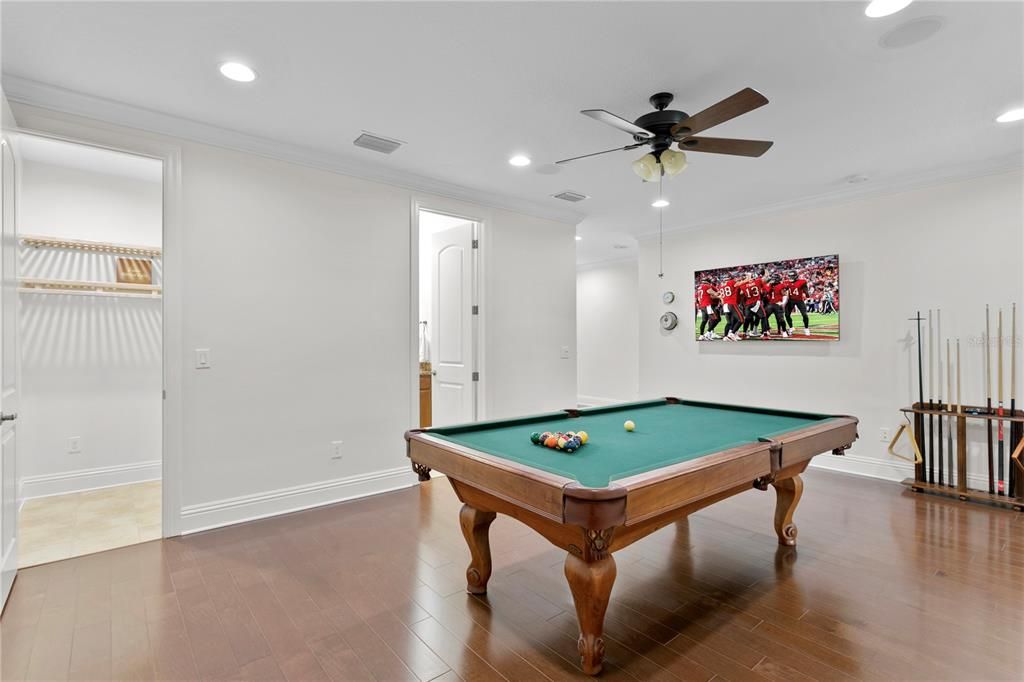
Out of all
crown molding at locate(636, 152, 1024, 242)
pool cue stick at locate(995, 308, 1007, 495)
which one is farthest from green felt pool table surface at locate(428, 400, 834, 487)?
crown molding at locate(636, 152, 1024, 242)

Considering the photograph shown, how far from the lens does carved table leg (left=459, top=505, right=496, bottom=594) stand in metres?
2.30

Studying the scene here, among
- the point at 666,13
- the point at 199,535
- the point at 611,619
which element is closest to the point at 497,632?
the point at 611,619

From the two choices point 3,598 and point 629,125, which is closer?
point 3,598

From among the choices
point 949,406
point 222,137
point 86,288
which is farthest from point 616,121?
point 86,288

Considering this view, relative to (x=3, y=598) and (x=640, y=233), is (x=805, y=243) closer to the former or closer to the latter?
(x=640, y=233)

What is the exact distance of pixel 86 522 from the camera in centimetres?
328

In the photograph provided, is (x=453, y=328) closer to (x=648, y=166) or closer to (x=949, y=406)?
(x=648, y=166)

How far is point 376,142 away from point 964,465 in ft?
16.0

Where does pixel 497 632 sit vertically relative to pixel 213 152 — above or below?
below

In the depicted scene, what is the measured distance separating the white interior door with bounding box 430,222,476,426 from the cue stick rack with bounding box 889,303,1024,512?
3.64 meters

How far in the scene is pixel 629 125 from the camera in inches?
96.9

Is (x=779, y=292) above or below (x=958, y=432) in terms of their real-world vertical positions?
above

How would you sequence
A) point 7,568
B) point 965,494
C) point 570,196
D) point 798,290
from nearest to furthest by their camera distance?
point 7,568, point 965,494, point 570,196, point 798,290

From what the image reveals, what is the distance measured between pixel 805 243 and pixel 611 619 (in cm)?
419
